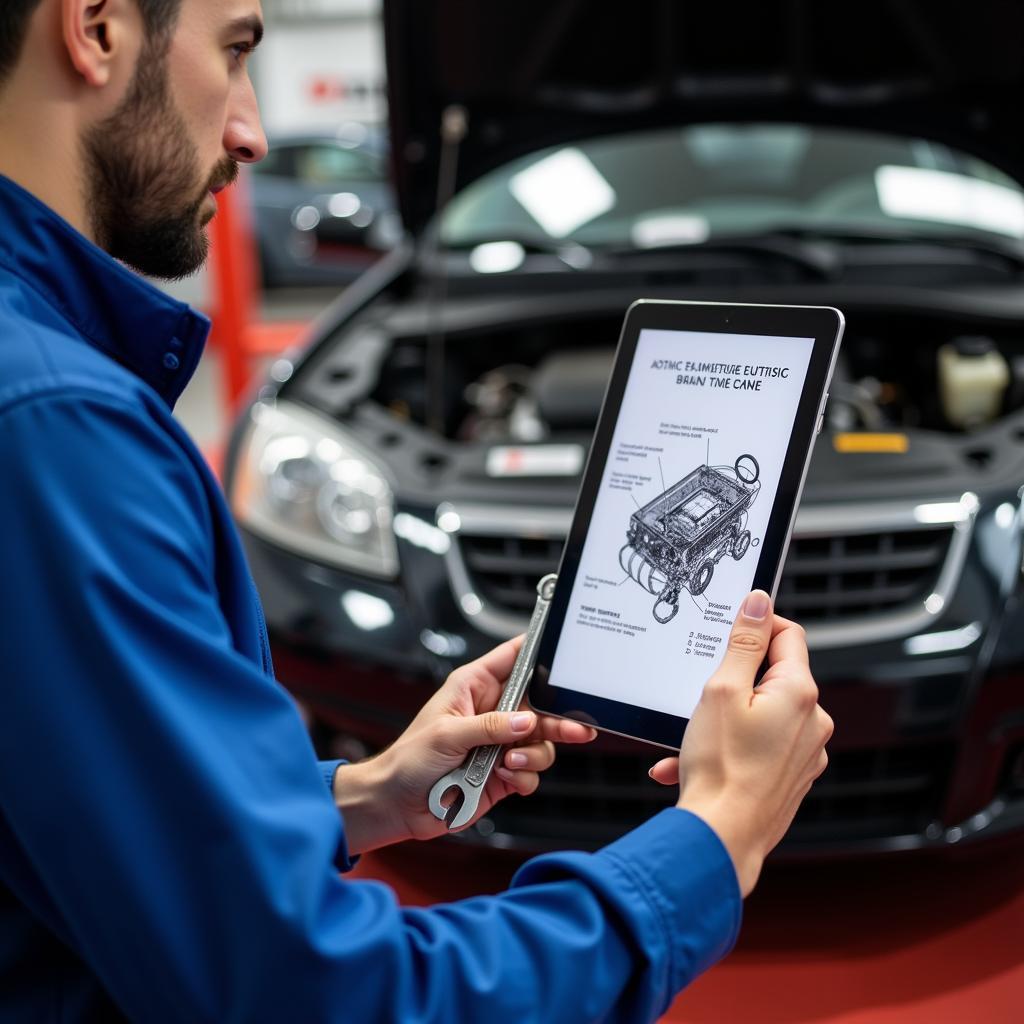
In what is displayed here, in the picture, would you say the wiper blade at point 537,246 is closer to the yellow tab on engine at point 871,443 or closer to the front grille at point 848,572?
the yellow tab on engine at point 871,443

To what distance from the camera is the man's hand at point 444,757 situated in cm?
94

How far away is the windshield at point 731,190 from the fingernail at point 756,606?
1717 mm

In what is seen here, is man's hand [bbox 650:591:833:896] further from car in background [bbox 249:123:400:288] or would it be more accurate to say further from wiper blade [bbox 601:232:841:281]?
car in background [bbox 249:123:400:288]

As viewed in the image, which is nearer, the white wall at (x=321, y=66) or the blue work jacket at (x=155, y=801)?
the blue work jacket at (x=155, y=801)

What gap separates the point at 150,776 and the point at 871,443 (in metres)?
1.46

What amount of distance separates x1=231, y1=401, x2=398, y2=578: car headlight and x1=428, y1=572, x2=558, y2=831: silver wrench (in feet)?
2.59

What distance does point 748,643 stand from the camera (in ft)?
2.62

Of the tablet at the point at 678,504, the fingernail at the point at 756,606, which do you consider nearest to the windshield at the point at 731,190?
the tablet at the point at 678,504

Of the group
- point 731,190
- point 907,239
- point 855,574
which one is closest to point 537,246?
point 731,190

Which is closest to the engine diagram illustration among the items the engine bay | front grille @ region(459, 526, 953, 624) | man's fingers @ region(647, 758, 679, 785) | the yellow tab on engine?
man's fingers @ region(647, 758, 679, 785)

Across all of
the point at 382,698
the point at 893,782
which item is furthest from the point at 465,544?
the point at 893,782

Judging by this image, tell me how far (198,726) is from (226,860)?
64 millimetres

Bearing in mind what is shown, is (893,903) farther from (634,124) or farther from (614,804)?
(634,124)

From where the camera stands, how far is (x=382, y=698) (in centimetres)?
170
